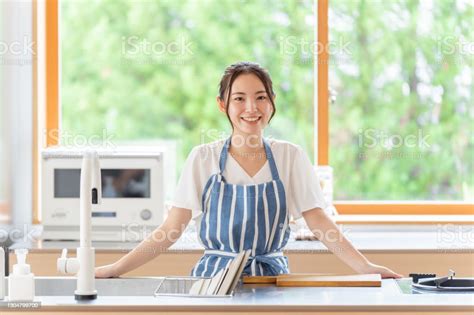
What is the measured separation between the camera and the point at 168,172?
407 cm

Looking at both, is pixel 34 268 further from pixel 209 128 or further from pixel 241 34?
pixel 241 34

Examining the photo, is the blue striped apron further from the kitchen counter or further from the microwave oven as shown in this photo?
the microwave oven

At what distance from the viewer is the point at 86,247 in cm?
213

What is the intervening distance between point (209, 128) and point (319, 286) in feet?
6.49

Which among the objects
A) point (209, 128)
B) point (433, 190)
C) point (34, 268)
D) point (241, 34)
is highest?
point (241, 34)

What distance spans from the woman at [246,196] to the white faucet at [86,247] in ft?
1.25

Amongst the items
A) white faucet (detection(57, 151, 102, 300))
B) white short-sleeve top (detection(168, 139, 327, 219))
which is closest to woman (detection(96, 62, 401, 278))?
white short-sleeve top (detection(168, 139, 327, 219))

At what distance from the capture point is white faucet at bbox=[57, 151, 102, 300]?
211 cm

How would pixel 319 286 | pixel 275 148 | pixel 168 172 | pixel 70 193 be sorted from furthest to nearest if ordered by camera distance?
pixel 168 172
pixel 70 193
pixel 275 148
pixel 319 286

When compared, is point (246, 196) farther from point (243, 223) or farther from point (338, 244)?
point (338, 244)

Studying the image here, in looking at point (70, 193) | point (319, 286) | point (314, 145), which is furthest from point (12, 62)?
point (319, 286)

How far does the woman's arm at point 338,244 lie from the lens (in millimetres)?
2488

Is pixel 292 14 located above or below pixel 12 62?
above

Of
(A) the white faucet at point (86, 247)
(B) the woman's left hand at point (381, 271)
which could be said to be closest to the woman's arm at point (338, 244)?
(B) the woman's left hand at point (381, 271)
